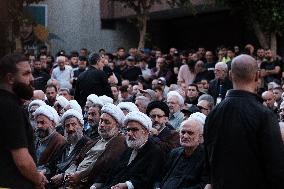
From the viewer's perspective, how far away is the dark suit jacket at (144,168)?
27.6 ft

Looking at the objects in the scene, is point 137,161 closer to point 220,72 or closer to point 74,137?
point 74,137

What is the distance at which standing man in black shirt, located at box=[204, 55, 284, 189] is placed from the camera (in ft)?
18.1

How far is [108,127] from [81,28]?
22.1 m

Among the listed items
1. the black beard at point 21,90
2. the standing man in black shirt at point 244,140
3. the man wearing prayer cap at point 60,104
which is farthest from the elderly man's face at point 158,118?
the standing man in black shirt at point 244,140

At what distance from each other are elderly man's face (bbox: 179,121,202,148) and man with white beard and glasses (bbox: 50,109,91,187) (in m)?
2.16

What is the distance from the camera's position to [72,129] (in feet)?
33.9

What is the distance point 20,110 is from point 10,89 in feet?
0.80

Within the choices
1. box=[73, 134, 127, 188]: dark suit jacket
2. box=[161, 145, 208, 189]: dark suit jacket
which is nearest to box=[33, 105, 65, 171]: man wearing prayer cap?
box=[73, 134, 127, 188]: dark suit jacket

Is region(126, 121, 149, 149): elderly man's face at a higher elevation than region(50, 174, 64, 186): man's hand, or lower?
higher

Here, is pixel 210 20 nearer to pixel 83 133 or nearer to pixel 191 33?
pixel 191 33

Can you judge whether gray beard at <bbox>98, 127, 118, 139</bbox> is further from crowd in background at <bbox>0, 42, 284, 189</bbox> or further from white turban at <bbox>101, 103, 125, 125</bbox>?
white turban at <bbox>101, 103, 125, 125</bbox>

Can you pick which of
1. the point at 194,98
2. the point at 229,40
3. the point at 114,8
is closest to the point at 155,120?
the point at 194,98

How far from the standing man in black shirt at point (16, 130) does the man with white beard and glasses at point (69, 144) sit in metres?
3.55

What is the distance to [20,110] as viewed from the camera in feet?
19.7
